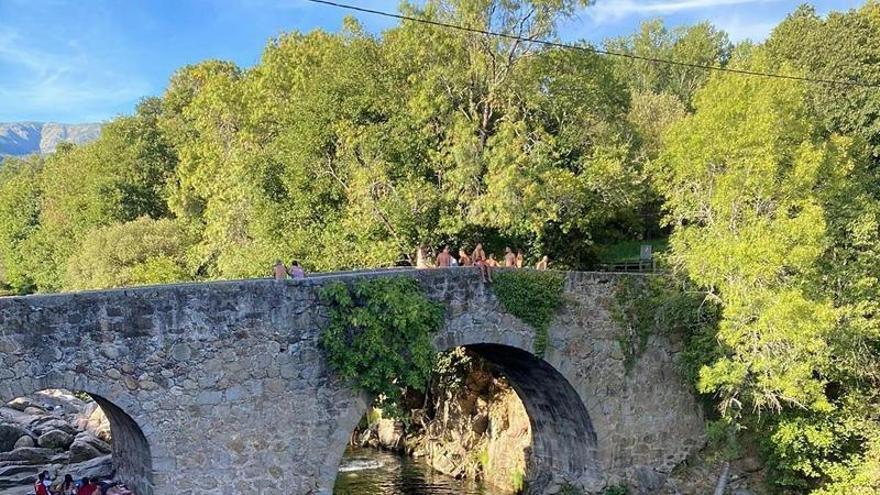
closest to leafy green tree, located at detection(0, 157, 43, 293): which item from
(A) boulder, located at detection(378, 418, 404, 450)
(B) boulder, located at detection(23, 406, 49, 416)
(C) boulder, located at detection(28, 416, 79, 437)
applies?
(B) boulder, located at detection(23, 406, 49, 416)

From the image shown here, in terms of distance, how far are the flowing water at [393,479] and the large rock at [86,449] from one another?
6235 millimetres

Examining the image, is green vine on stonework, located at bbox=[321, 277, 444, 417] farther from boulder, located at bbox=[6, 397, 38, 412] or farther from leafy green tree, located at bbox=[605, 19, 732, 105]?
leafy green tree, located at bbox=[605, 19, 732, 105]

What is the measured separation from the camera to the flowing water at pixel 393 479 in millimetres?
19266

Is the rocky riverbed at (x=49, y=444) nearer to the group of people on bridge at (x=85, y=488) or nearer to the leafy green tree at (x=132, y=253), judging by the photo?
the group of people on bridge at (x=85, y=488)

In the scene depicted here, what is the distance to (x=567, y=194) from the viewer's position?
19.0m

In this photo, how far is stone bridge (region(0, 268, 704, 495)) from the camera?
10.2m

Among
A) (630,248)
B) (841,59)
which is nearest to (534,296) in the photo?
(841,59)

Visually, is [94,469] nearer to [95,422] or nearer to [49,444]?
[49,444]

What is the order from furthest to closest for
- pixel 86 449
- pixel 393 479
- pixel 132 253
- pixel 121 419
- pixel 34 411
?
pixel 132 253, pixel 34 411, pixel 393 479, pixel 86 449, pixel 121 419

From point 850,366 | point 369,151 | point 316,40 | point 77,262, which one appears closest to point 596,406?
point 850,366

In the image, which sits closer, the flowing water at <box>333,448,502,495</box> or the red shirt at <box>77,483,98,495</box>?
the red shirt at <box>77,483,98,495</box>

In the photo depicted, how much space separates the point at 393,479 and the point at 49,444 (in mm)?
9510

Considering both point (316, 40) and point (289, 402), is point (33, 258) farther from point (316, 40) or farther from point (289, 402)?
point (289, 402)

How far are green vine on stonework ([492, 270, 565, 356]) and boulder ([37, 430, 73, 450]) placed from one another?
13538 mm
